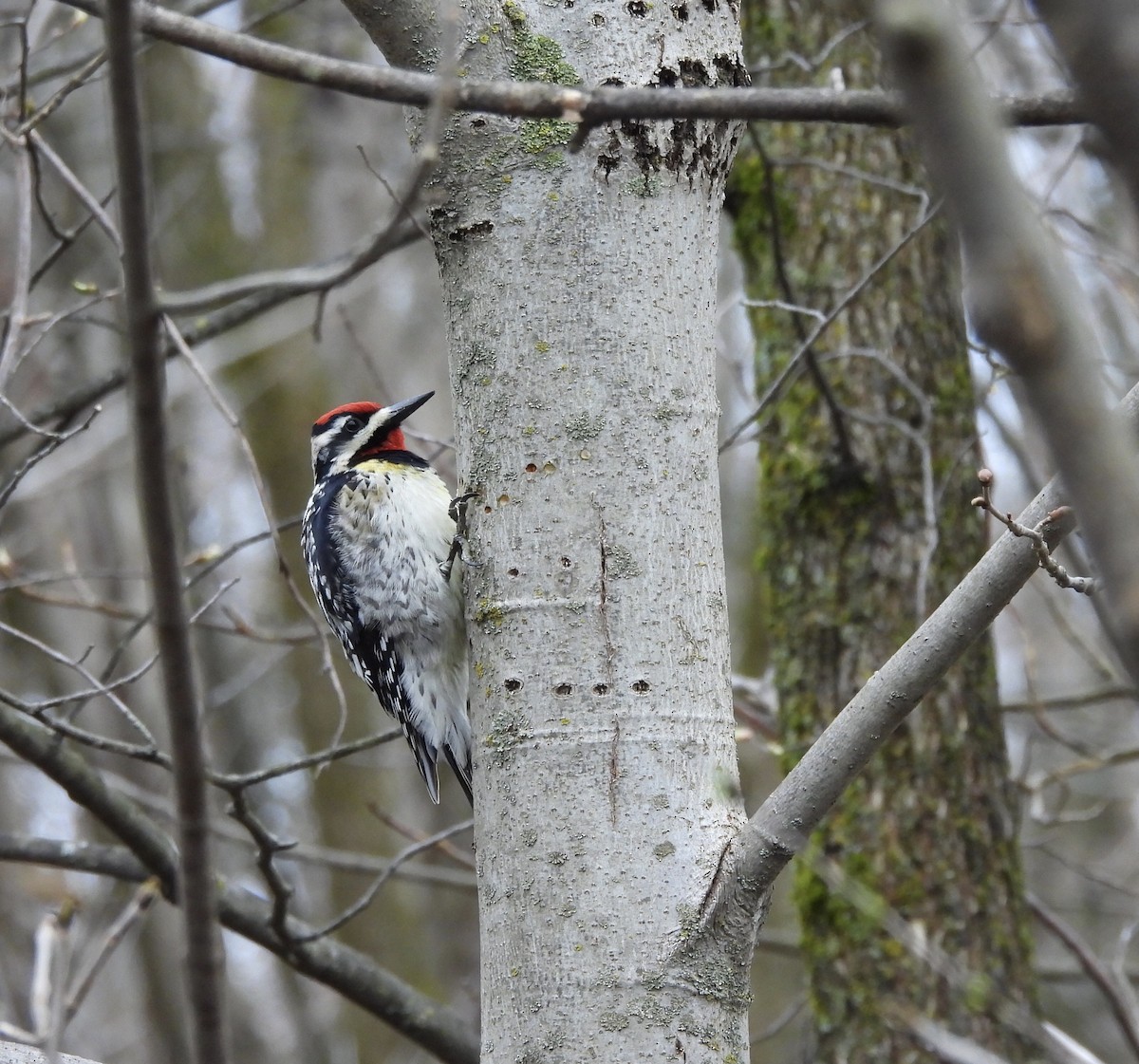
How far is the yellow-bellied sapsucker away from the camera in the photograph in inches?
158

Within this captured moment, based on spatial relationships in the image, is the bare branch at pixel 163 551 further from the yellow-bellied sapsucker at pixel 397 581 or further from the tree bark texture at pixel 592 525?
the yellow-bellied sapsucker at pixel 397 581

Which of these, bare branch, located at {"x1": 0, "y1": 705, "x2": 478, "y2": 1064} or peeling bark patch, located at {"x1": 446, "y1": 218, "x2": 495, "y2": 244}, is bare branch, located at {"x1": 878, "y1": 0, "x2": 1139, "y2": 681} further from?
bare branch, located at {"x1": 0, "y1": 705, "x2": 478, "y2": 1064}

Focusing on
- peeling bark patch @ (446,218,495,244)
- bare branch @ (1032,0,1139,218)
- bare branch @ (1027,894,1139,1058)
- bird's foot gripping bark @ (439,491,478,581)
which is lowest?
bare branch @ (1027,894,1139,1058)

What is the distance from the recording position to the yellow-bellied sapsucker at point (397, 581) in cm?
400

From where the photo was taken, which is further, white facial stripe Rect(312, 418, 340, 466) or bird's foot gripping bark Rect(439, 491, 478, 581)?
white facial stripe Rect(312, 418, 340, 466)

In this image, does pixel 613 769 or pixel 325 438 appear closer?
pixel 613 769

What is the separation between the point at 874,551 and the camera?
4.30 meters

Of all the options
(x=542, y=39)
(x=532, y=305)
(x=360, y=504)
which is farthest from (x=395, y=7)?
(x=360, y=504)

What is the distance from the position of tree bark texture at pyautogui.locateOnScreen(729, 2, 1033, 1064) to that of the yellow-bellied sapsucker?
1.06 metres

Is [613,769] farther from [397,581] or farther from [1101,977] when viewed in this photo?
[397,581]

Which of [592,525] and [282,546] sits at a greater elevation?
[282,546]

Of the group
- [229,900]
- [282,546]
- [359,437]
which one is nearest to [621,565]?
[229,900]

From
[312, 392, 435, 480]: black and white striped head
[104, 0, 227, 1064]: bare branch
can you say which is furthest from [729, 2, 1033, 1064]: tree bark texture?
[104, 0, 227, 1064]: bare branch

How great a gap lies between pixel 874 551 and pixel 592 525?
2.10 m
